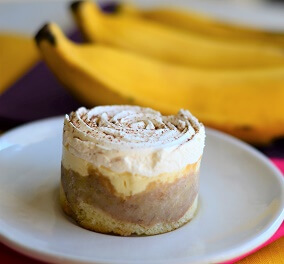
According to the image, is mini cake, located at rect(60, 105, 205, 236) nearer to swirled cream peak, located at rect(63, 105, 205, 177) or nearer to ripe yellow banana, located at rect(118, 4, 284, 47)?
swirled cream peak, located at rect(63, 105, 205, 177)

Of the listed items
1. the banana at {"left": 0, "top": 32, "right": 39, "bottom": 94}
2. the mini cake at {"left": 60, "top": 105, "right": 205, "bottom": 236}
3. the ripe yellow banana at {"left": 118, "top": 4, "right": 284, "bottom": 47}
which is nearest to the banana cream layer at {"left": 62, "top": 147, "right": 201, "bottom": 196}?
the mini cake at {"left": 60, "top": 105, "right": 205, "bottom": 236}

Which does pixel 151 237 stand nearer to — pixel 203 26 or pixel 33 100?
pixel 33 100

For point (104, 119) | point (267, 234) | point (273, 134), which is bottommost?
point (273, 134)

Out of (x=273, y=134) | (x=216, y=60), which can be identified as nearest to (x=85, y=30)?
(x=216, y=60)

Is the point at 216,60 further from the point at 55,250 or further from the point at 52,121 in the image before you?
the point at 55,250

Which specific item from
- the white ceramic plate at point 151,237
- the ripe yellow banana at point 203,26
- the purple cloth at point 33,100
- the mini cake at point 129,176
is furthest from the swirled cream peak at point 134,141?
the ripe yellow banana at point 203,26

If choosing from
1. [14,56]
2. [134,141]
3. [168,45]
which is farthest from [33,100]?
[134,141]

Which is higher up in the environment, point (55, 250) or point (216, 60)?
point (55, 250)
